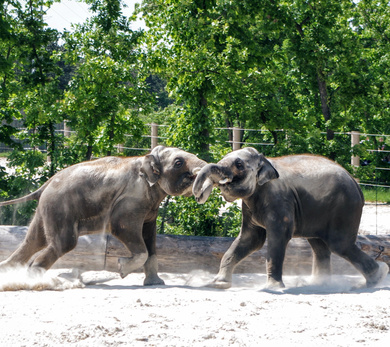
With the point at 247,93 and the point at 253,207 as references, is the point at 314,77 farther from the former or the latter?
the point at 253,207

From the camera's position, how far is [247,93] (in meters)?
10.2

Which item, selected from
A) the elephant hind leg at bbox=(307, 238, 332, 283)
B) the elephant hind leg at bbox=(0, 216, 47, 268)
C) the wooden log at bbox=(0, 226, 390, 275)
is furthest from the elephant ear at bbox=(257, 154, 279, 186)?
the elephant hind leg at bbox=(0, 216, 47, 268)

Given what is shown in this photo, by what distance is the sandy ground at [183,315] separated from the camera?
4379mm

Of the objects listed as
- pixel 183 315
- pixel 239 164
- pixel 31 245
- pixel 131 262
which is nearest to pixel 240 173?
pixel 239 164

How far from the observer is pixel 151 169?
6629mm

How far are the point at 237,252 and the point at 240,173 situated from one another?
893 millimetres

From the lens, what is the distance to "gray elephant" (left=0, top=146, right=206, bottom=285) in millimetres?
6508

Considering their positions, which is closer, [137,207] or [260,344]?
[260,344]

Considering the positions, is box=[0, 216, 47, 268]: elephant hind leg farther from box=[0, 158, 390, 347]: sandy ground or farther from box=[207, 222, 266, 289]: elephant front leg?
box=[207, 222, 266, 289]: elephant front leg

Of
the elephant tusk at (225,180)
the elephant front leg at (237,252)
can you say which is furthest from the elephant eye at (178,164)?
the elephant front leg at (237,252)

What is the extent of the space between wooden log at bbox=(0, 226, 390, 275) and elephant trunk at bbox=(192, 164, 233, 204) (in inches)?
69.7

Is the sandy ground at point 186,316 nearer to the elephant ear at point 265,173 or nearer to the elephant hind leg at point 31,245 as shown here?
the elephant hind leg at point 31,245

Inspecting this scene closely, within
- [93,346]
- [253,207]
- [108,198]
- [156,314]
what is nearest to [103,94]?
[108,198]

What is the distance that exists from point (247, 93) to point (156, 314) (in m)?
5.86
